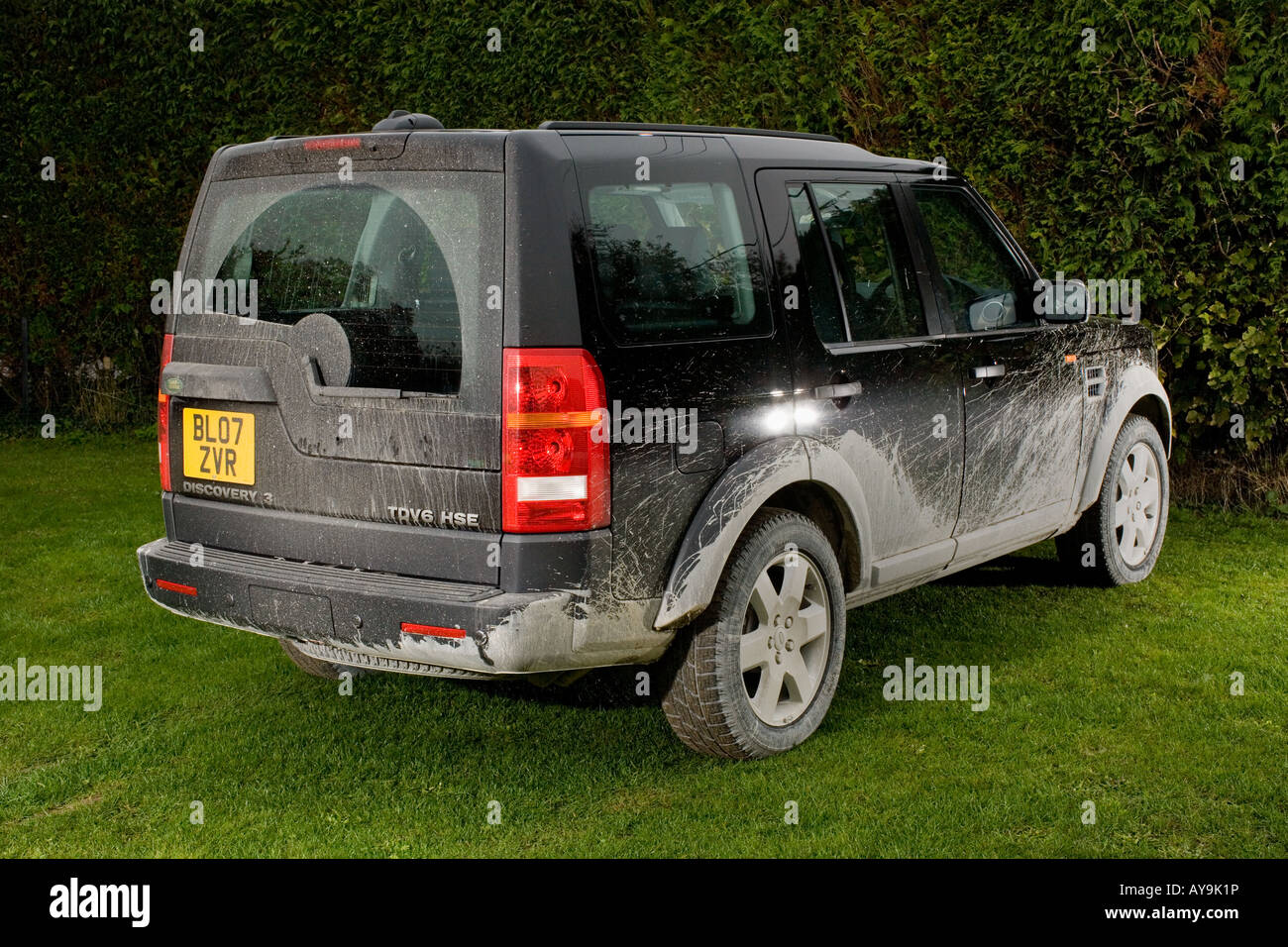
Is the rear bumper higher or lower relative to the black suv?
lower

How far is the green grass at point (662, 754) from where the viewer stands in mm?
4008

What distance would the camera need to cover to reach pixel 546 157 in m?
3.95

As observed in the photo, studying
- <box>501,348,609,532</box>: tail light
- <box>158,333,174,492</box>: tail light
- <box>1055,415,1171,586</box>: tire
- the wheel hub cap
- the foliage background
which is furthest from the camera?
the foliage background

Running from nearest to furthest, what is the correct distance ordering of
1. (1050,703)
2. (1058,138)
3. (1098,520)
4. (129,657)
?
1. (1050,703)
2. (129,657)
3. (1098,520)
4. (1058,138)

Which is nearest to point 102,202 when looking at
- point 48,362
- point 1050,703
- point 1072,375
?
point 48,362

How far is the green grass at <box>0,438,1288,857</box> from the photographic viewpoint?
401cm

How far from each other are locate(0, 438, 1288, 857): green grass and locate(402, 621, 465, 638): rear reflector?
598 mm

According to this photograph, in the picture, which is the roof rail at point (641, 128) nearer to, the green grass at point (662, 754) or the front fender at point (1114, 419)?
the green grass at point (662, 754)

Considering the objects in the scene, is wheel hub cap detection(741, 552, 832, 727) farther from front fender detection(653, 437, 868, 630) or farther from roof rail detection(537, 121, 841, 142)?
roof rail detection(537, 121, 841, 142)

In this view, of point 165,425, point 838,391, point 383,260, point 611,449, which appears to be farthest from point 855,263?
point 165,425

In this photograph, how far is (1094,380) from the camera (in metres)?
6.32

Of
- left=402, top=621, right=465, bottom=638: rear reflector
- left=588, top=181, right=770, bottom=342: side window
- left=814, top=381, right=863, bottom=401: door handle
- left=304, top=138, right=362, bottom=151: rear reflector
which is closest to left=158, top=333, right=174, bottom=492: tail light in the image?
left=304, top=138, right=362, bottom=151: rear reflector

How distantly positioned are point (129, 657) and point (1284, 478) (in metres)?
6.50

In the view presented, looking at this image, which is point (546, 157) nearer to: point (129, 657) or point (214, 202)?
point (214, 202)
